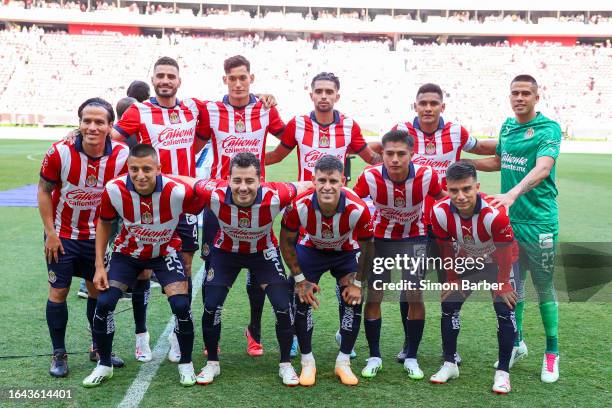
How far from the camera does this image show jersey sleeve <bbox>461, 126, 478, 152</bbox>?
16.6 feet

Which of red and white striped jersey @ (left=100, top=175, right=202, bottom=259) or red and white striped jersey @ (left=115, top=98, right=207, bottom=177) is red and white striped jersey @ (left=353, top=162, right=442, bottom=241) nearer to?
red and white striped jersey @ (left=100, top=175, right=202, bottom=259)

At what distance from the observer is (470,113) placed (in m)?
40.0

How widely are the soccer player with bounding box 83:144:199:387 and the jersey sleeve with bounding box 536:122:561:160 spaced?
247 centimetres

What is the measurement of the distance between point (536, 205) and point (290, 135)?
1.97 m

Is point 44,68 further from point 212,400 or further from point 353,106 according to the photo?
point 212,400

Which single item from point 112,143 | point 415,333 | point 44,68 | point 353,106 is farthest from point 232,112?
point 44,68

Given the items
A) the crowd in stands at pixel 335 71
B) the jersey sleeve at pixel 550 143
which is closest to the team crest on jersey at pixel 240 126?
the jersey sleeve at pixel 550 143

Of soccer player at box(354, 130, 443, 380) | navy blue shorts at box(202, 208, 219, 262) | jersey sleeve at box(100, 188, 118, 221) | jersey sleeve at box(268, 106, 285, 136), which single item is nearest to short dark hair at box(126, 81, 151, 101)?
jersey sleeve at box(268, 106, 285, 136)

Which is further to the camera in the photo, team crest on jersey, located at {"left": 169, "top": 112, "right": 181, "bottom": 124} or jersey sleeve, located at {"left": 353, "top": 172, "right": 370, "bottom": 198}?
team crest on jersey, located at {"left": 169, "top": 112, "right": 181, "bottom": 124}

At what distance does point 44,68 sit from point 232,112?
43.4 meters

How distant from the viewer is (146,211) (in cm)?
429

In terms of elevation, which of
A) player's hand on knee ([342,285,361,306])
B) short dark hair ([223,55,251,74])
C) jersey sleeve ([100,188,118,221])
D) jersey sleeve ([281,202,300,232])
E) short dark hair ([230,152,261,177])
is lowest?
player's hand on knee ([342,285,361,306])

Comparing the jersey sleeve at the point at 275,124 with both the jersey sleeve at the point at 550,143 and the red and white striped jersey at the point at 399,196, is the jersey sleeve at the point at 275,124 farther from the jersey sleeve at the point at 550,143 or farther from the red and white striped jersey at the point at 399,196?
the jersey sleeve at the point at 550,143

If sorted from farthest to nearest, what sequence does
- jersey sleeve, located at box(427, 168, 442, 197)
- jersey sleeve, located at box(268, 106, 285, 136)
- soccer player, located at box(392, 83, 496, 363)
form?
jersey sleeve, located at box(268, 106, 285, 136) → soccer player, located at box(392, 83, 496, 363) → jersey sleeve, located at box(427, 168, 442, 197)
